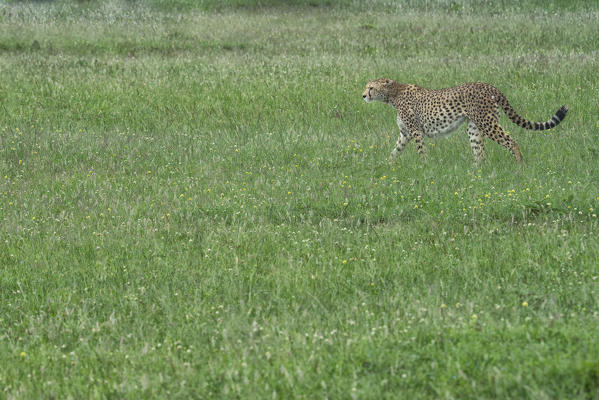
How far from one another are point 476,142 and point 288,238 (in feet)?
14.7

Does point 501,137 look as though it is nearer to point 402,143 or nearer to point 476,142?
point 476,142

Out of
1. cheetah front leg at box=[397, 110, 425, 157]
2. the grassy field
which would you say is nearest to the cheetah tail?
the grassy field

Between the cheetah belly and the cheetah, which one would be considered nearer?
the cheetah

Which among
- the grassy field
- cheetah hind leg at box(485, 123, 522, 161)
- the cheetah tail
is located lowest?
the grassy field

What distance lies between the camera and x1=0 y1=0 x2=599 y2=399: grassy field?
4.73m

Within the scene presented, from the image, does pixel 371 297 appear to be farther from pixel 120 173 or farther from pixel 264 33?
pixel 264 33

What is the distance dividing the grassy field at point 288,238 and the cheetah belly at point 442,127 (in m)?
0.35

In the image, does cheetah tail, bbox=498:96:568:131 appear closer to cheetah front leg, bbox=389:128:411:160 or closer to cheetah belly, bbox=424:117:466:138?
cheetah belly, bbox=424:117:466:138

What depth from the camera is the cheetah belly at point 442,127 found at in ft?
36.4

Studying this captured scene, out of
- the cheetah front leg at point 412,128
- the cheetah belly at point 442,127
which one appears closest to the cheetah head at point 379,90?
the cheetah front leg at point 412,128

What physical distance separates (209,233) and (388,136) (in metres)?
5.54

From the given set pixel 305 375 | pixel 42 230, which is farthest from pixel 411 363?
pixel 42 230

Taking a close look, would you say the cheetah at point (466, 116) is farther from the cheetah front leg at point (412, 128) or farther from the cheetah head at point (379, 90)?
the cheetah head at point (379, 90)

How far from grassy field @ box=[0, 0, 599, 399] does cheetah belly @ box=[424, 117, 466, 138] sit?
0.35m
